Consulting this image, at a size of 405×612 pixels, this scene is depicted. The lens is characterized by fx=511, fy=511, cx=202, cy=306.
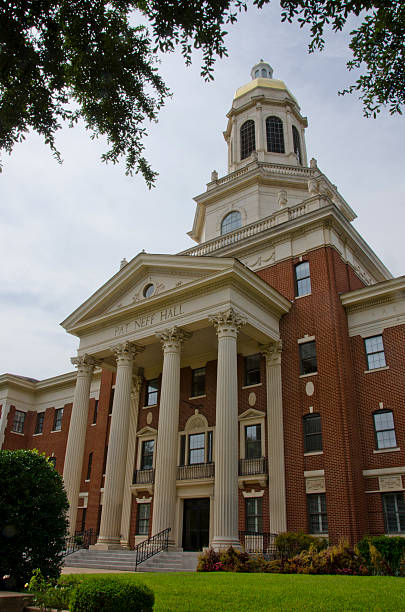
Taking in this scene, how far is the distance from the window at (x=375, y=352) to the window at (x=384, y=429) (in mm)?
2216

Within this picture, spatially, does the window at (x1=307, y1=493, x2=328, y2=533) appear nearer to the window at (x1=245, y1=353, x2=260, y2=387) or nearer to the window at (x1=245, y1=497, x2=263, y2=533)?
the window at (x1=245, y1=497, x2=263, y2=533)

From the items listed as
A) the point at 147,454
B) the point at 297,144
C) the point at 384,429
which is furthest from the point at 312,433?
the point at 297,144

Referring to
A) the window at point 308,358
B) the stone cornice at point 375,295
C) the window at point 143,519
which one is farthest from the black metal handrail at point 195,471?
the stone cornice at point 375,295

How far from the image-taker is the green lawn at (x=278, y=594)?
10.1m

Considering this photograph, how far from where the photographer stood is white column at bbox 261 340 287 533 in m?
22.3

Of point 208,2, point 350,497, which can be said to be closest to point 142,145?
point 208,2

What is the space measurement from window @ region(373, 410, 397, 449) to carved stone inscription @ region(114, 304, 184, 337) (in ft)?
33.8

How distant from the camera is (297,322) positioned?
84.2ft

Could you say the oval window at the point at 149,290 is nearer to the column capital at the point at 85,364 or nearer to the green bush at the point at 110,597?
the column capital at the point at 85,364

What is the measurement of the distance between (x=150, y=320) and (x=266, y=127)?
20997mm

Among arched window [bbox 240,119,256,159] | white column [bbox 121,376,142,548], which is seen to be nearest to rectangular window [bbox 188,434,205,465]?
white column [bbox 121,376,142,548]

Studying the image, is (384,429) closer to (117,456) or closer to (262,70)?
(117,456)

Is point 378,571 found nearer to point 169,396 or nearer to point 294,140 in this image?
point 169,396

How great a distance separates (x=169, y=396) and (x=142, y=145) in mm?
15039
